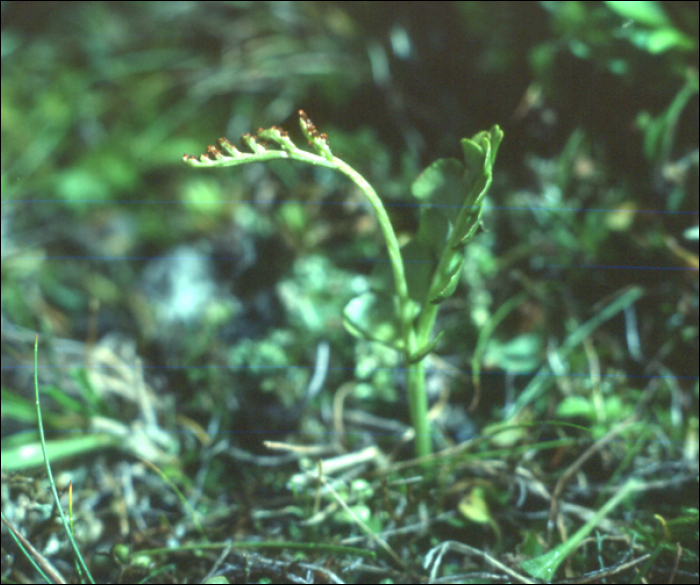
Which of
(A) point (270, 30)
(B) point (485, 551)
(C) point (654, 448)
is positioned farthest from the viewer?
(A) point (270, 30)

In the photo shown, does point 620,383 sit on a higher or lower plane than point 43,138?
lower

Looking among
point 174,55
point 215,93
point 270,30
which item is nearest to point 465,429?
point 215,93

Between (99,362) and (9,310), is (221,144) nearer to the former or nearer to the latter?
(99,362)

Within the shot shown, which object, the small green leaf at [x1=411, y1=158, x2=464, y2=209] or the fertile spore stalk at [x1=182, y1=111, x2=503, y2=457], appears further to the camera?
the small green leaf at [x1=411, y1=158, x2=464, y2=209]

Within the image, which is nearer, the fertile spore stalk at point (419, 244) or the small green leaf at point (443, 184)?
the fertile spore stalk at point (419, 244)

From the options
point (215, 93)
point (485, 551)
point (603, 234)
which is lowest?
point (485, 551)

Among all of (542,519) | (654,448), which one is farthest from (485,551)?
(654,448)

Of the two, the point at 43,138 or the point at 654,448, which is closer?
the point at 654,448

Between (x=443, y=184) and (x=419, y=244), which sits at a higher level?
(x=443, y=184)

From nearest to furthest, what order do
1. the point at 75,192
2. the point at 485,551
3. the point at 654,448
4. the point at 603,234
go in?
the point at 485,551 < the point at 654,448 < the point at 603,234 < the point at 75,192
